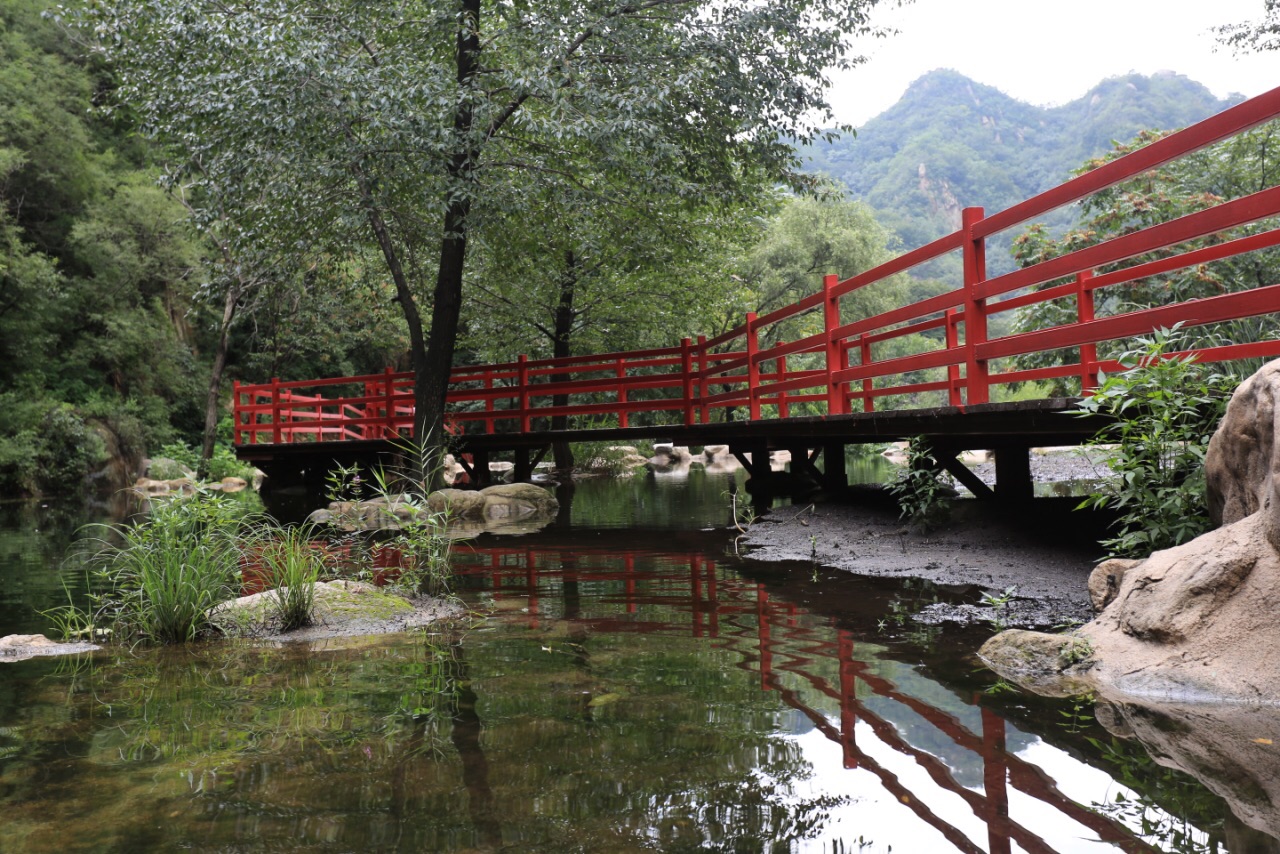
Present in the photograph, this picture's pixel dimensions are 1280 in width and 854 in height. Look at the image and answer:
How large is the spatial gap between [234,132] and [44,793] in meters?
9.44

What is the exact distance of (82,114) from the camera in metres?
26.5

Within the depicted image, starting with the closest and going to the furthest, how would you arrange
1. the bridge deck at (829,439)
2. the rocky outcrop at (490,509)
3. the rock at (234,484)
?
1. the bridge deck at (829,439)
2. the rocky outcrop at (490,509)
3. the rock at (234,484)

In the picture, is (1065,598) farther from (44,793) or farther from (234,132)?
(234,132)

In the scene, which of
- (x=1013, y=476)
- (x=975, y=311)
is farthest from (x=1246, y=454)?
(x=1013, y=476)

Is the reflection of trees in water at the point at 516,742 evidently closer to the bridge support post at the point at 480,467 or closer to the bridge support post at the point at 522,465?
the bridge support post at the point at 522,465

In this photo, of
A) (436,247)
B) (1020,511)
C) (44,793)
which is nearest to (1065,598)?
(1020,511)

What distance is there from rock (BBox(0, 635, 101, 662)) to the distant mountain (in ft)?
210

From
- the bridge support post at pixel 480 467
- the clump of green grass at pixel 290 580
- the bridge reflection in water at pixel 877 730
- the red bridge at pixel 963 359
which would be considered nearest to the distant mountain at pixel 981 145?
the bridge support post at pixel 480 467

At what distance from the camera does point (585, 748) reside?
3.05 m

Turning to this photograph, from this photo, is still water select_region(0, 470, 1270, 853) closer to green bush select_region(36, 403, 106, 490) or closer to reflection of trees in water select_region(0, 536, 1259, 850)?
reflection of trees in water select_region(0, 536, 1259, 850)

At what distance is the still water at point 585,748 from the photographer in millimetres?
2426

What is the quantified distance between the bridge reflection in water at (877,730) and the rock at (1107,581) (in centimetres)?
102

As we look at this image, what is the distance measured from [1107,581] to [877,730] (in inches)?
71.9

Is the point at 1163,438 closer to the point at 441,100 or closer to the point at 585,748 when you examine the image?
the point at 585,748
